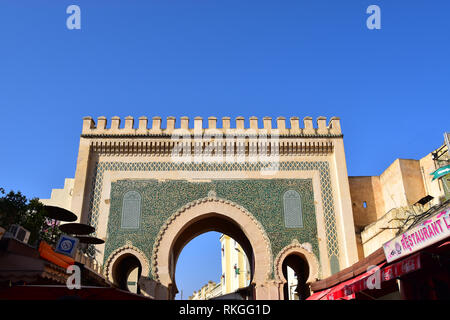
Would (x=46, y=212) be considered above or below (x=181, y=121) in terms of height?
below

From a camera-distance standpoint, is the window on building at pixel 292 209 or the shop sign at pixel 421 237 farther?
the window on building at pixel 292 209

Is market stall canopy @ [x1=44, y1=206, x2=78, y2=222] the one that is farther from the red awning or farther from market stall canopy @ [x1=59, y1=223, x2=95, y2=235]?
the red awning

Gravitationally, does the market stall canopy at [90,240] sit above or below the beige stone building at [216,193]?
below

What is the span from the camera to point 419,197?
976 cm

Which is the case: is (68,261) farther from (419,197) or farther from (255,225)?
(419,197)

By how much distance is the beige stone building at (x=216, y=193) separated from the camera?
9.23m

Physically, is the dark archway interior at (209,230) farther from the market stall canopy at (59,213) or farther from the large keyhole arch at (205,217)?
the market stall canopy at (59,213)

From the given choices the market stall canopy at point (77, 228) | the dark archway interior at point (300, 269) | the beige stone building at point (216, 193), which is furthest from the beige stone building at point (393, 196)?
the market stall canopy at point (77, 228)

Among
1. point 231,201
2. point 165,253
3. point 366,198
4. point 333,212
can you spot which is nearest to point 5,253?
point 165,253

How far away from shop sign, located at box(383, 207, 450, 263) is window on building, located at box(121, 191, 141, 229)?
6.20 meters

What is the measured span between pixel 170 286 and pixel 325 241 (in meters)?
3.69

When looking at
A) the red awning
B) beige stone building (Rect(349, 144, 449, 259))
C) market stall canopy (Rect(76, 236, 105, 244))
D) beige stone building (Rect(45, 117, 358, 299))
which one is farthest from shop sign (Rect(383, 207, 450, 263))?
market stall canopy (Rect(76, 236, 105, 244))

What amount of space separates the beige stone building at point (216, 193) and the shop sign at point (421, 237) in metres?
4.77

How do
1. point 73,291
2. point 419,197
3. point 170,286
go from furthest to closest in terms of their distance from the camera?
point 419,197, point 170,286, point 73,291
